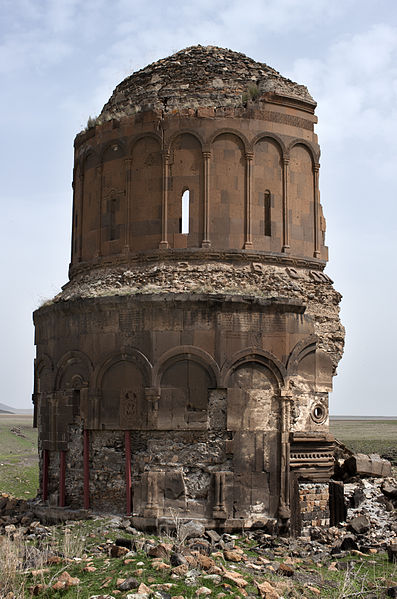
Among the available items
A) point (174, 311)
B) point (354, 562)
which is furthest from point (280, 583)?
point (174, 311)

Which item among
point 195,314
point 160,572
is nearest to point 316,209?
point 195,314

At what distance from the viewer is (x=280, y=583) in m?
8.42

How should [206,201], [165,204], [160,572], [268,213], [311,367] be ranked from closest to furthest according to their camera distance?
1. [160,572]
2. [311,367]
3. [206,201]
4. [165,204]
5. [268,213]

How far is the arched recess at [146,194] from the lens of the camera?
13508 mm

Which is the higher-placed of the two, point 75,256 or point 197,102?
point 197,102

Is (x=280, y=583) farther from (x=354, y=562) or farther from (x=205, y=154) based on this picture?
(x=205, y=154)

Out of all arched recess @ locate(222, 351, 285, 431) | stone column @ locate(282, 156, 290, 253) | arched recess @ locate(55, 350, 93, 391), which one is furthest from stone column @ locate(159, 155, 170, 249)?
arched recess @ locate(222, 351, 285, 431)

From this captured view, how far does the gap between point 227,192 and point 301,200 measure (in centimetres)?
159

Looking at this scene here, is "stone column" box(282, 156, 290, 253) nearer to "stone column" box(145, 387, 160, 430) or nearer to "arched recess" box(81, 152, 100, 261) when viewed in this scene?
"arched recess" box(81, 152, 100, 261)

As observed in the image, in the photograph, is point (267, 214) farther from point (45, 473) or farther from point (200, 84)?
point (45, 473)

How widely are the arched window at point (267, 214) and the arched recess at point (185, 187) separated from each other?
1.22m

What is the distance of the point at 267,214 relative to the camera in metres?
13.6

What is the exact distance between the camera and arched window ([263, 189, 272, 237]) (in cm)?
1357

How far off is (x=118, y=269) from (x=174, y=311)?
2.19 meters
